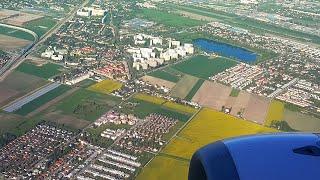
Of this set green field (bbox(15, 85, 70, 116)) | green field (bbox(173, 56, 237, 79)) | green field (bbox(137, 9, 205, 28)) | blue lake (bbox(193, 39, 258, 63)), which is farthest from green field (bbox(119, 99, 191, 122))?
green field (bbox(137, 9, 205, 28))

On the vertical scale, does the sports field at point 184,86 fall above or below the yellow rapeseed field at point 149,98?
below

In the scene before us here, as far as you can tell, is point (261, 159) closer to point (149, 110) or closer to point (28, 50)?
point (149, 110)

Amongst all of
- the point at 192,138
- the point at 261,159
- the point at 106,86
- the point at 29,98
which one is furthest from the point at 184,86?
the point at 261,159

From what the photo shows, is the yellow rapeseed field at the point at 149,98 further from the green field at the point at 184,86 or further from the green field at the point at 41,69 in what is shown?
the green field at the point at 41,69

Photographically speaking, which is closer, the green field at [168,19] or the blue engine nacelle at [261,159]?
the blue engine nacelle at [261,159]

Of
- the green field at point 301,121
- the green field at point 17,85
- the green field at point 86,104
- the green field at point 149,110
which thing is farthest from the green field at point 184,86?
the green field at point 17,85

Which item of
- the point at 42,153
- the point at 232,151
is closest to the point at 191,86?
the point at 42,153

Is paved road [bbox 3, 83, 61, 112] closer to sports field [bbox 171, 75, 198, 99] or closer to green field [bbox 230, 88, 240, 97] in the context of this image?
sports field [bbox 171, 75, 198, 99]
